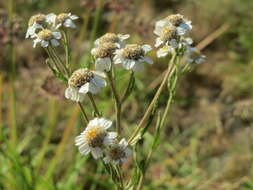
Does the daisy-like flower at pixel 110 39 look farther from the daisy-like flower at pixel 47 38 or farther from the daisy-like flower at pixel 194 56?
the daisy-like flower at pixel 194 56

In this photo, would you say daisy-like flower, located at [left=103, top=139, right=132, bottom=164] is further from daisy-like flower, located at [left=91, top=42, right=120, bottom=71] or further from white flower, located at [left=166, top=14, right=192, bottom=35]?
white flower, located at [left=166, top=14, right=192, bottom=35]

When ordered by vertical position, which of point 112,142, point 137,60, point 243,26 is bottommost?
point 243,26

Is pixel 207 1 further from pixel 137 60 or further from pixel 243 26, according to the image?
pixel 137 60

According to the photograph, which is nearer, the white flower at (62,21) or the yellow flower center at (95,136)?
the yellow flower center at (95,136)

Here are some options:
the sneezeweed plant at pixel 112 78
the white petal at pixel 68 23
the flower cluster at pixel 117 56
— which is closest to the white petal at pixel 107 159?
the sneezeweed plant at pixel 112 78

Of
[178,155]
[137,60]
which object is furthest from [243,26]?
[137,60]

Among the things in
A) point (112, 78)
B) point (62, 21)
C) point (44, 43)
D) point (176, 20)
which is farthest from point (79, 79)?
point (176, 20)
